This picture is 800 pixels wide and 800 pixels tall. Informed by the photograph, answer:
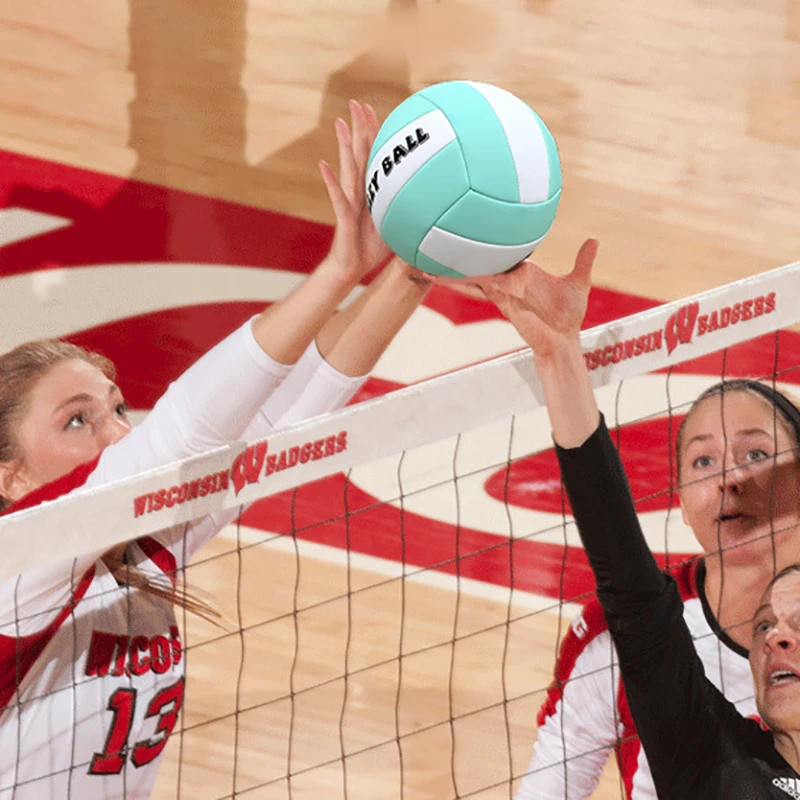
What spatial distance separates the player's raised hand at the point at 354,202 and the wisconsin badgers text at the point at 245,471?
1.09 ft

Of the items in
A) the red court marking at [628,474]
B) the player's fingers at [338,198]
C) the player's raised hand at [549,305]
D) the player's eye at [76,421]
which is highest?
the red court marking at [628,474]

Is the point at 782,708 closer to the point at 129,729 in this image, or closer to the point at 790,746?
the point at 790,746

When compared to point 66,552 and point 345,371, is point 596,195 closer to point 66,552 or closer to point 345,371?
point 345,371

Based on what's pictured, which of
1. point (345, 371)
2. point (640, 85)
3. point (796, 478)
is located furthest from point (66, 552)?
point (640, 85)

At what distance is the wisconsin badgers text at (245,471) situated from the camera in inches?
94.6

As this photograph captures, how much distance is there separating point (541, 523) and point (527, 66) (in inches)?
63.3

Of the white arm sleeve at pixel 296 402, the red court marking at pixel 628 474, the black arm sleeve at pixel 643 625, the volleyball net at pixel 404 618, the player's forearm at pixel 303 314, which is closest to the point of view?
the black arm sleeve at pixel 643 625

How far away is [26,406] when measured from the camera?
9.53 feet

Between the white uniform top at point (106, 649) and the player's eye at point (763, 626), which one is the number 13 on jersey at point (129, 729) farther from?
the player's eye at point (763, 626)

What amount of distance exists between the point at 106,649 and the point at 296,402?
0.59 meters

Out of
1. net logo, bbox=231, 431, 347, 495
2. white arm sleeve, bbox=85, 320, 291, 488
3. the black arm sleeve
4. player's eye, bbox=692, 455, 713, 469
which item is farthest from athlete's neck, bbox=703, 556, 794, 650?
white arm sleeve, bbox=85, 320, 291, 488

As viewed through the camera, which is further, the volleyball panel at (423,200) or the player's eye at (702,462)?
the player's eye at (702,462)

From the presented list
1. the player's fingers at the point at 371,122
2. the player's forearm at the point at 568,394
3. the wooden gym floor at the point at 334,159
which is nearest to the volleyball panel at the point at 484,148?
the player's fingers at the point at 371,122

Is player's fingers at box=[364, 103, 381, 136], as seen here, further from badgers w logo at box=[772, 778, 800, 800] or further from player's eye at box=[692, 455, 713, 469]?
badgers w logo at box=[772, 778, 800, 800]
